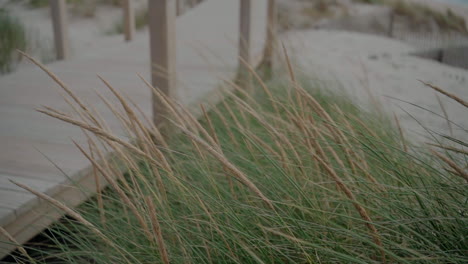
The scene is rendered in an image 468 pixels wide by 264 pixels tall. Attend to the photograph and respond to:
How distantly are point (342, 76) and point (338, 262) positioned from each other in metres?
3.04

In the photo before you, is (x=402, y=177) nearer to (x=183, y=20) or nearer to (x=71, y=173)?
(x=71, y=173)

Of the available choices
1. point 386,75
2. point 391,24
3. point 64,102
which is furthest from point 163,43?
point 391,24

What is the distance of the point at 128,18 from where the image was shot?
14.8 ft

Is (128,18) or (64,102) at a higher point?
(128,18)

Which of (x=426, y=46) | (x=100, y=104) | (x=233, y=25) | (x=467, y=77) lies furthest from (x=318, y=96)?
(x=233, y=25)

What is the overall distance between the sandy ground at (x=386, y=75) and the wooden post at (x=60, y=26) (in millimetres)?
1688

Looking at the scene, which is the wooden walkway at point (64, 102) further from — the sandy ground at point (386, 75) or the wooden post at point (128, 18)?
the sandy ground at point (386, 75)

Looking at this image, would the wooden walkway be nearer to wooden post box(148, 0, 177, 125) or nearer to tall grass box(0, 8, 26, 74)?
wooden post box(148, 0, 177, 125)

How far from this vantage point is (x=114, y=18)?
8.17 meters

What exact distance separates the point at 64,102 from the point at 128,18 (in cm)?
203

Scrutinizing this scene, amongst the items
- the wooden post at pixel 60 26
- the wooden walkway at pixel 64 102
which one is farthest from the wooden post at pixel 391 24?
the wooden post at pixel 60 26

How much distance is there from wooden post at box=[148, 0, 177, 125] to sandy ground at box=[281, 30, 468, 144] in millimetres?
490

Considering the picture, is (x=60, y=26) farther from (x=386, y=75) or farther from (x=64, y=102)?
→ (x=386, y=75)

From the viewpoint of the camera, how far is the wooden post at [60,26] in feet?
12.1
